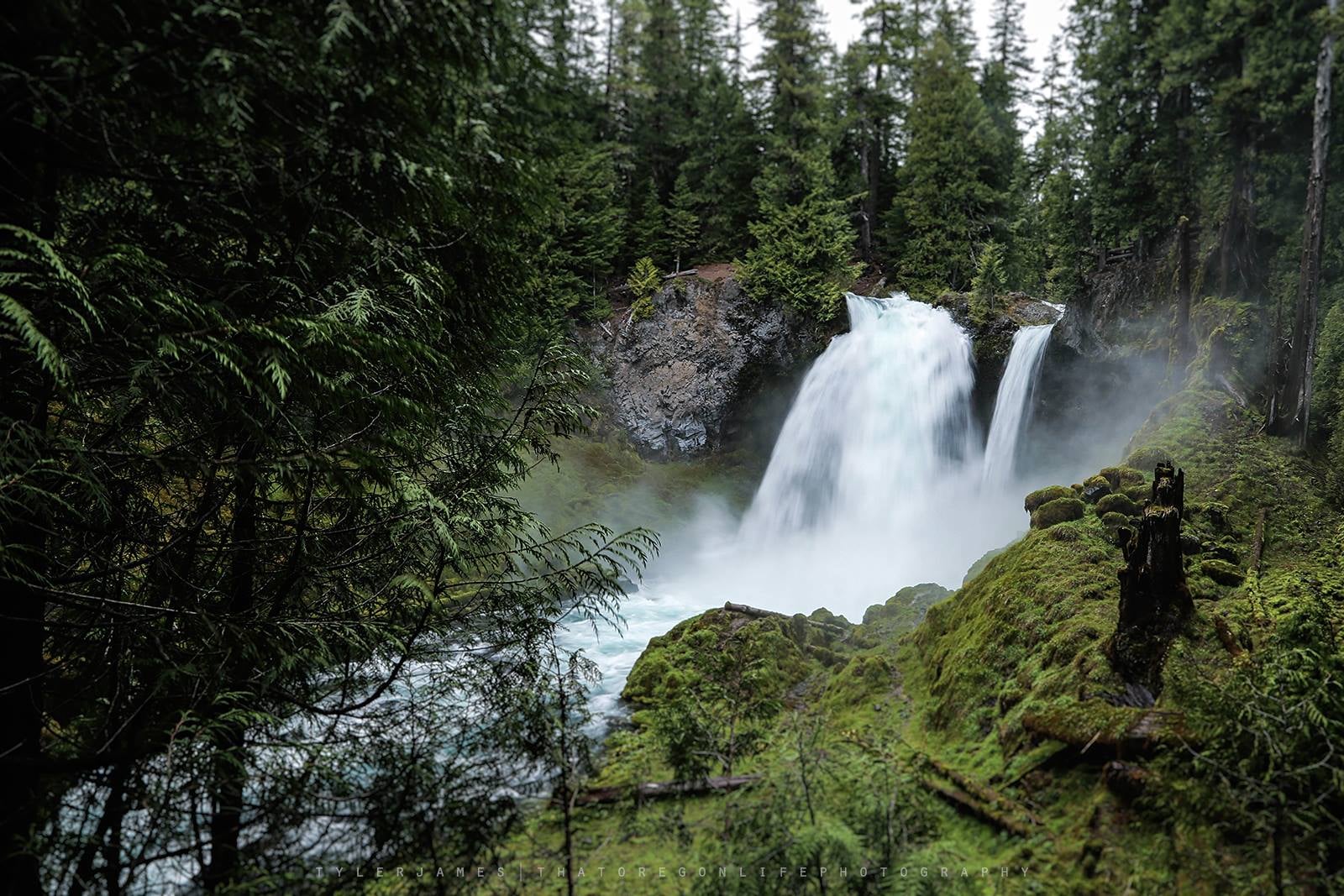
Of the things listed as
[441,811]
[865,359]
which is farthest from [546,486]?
[441,811]

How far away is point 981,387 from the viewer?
20172 millimetres

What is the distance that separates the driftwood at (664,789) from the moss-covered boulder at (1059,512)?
6796mm

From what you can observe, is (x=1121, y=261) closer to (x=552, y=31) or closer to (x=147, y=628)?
(x=552, y=31)

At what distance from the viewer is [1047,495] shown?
954cm

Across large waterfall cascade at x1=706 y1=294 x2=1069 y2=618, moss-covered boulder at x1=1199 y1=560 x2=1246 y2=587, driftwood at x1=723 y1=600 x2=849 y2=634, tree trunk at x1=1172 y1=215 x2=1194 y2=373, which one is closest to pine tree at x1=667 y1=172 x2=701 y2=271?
large waterfall cascade at x1=706 y1=294 x2=1069 y2=618

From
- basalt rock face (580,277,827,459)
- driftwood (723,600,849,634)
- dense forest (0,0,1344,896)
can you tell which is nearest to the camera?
dense forest (0,0,1344,896)

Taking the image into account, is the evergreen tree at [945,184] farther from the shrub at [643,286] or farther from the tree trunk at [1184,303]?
the tree trunk at [1184,303]

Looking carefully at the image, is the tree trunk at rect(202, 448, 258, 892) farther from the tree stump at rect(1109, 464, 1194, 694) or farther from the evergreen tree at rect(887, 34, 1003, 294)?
the evergreen tree at rect(887, 34, 1003, 294)

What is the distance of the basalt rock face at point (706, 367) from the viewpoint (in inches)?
929

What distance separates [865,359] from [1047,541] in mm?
14453

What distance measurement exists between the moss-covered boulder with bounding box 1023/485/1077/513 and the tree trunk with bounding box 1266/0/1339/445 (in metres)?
4.42

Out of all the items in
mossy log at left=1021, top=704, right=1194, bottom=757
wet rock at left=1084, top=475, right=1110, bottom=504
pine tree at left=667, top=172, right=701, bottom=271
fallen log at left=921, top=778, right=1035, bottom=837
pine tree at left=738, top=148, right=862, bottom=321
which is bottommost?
fallen log at left=921, top=778, right=1035, bottom=837

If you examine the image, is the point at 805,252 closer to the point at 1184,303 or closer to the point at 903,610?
the point at 1184,303

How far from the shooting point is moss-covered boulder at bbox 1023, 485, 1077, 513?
9.35 meters
